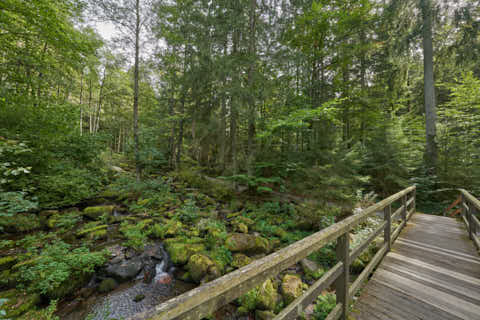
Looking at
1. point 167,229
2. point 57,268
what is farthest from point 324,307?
point 57,268

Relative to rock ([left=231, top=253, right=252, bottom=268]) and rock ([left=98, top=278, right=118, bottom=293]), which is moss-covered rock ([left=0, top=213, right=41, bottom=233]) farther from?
rock ([left=231, top=253, right=252, bottom=268])

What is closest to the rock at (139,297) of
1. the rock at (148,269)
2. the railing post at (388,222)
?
the rock at (148,269)

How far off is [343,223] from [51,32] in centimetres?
1058

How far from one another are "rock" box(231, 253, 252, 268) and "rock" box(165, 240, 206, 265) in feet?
3.41

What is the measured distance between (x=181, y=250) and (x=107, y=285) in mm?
1757

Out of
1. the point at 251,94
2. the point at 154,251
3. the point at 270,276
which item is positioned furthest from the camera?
the point at 251,94

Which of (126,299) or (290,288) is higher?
(290,288)

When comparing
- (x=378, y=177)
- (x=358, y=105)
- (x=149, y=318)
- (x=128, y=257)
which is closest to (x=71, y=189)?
(x=128, y=257)

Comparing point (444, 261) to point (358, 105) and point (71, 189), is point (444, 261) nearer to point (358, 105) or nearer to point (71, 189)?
point (358, 105)

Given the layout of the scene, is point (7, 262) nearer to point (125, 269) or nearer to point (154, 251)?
point (125, 269)

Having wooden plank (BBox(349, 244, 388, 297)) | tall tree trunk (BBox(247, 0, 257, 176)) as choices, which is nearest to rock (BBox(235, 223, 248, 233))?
tall tree trunk (BBox(247, 0, 257, 176))

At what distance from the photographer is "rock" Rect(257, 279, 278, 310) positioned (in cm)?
359

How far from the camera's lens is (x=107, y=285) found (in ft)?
13.4

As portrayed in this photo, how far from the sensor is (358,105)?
1059 cm
